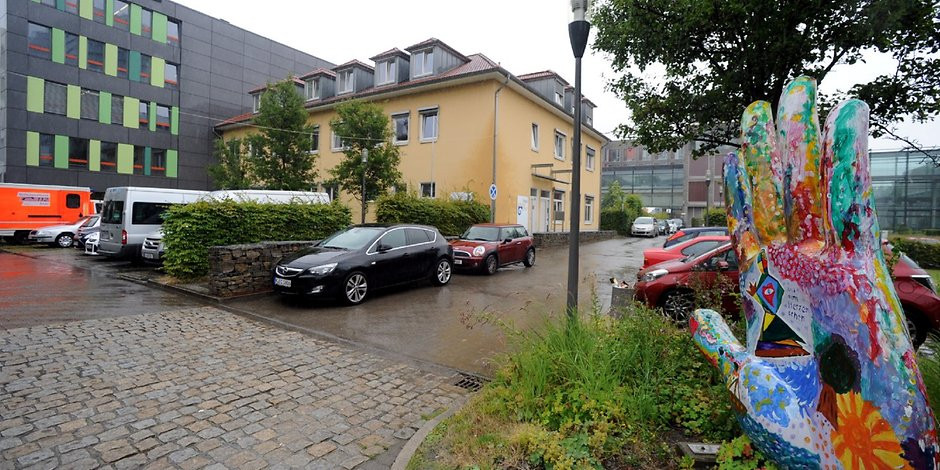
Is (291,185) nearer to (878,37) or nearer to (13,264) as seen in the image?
(13,264)

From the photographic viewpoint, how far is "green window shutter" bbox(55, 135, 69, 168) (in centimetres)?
2927

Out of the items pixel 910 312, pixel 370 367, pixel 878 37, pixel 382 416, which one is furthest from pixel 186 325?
pixel 910 312

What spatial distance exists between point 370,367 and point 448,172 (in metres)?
17.9

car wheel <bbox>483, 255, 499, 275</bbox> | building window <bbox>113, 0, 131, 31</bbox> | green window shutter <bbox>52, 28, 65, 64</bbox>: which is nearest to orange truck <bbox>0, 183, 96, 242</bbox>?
green window shutter <bbox>52, 28, 65, 64</bbox>

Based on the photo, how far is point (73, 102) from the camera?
29.8 metres

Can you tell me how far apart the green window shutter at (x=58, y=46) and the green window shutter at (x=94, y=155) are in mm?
5232

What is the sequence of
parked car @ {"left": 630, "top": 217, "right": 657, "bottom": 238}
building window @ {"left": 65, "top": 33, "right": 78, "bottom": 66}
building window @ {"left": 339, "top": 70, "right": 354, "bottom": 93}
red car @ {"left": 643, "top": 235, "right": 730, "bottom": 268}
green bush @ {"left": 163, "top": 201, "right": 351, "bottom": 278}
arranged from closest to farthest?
red car @ {"left": 643, "top": 235, "right": 730, "bottom": 268}, green bush @ {"left": 163, "top": 201, "right": 351, "bottom": 278}, building window @ {"left": 339, "top": 70, "right": 354, "bottom": 93}, building window @ {"left": 65, "top": 33, "right": 78, "bottom": 66}, parked car @ {"left": 630, "top": 217, "right": 657, "bottom": 238}

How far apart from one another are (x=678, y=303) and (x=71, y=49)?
39190mm

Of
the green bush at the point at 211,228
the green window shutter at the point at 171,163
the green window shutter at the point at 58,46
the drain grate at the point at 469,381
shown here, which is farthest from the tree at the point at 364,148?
the green window shutter at the point at 58,46

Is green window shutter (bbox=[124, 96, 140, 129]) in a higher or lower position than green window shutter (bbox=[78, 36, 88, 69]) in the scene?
lower

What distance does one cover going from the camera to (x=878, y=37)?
4.45 m

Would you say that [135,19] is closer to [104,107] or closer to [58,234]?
[104,107]

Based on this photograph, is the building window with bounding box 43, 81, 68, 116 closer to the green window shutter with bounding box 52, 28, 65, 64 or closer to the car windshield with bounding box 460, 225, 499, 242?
the green window shutter with bounding box 52, 28, 65, 64

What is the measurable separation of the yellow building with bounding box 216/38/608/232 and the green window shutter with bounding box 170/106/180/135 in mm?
13243
